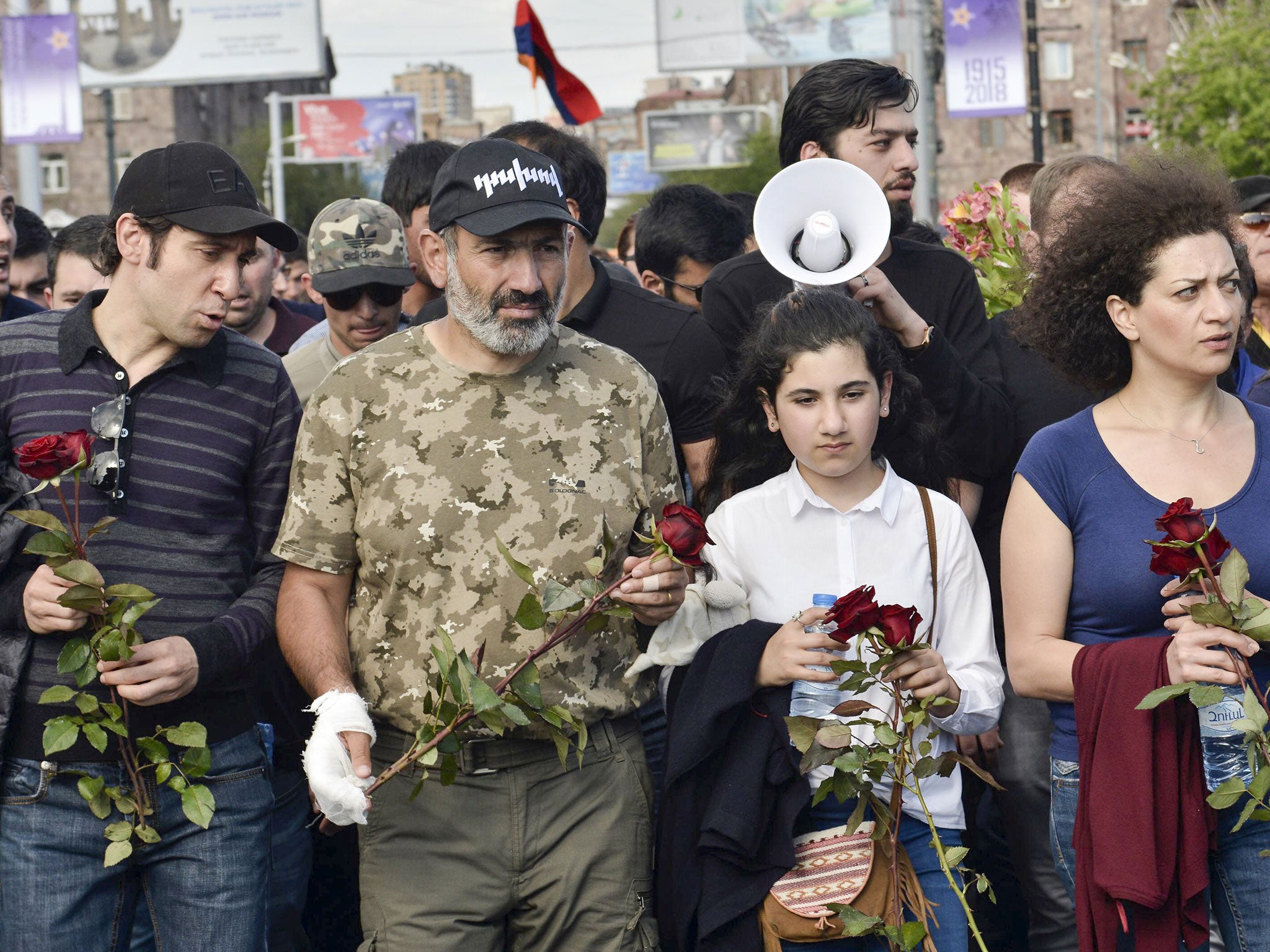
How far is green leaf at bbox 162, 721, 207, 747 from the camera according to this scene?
3.08 metres

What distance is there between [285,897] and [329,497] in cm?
152

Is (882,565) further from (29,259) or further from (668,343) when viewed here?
(29,259)

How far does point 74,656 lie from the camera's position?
2.97m

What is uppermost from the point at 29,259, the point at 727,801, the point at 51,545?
the point at 29,259

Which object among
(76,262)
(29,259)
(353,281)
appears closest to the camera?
(353,281)

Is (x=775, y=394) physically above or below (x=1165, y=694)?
above

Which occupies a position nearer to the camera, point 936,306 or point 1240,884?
point 1240,884

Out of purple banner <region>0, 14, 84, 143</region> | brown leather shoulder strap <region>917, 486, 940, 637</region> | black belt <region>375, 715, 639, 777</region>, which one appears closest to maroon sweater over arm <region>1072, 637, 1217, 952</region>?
brown leather shoulder strap <region>917, 486, 940, 637</region>

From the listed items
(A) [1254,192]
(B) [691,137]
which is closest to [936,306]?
(A) [1254,192]

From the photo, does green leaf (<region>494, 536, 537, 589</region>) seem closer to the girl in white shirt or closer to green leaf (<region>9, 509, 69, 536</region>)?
the girl in white shirt

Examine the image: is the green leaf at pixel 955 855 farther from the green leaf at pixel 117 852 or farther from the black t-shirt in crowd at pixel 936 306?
the green leaf at pixel 117 852

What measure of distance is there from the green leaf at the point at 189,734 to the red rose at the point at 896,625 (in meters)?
1.40

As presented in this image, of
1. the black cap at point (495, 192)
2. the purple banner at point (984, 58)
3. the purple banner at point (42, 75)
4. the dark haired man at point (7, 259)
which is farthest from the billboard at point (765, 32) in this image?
the black cap at point (495, 192)

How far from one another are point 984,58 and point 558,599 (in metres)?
20.7
